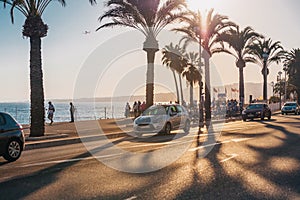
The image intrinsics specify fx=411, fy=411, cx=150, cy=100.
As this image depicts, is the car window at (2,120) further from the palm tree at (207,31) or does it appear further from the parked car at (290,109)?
the parked car at (290,109)

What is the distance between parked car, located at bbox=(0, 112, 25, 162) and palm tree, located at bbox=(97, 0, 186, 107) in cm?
1548

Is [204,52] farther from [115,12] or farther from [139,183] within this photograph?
[139,183]

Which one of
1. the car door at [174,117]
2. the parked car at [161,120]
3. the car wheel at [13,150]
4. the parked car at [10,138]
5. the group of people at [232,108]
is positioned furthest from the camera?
the group of people at [232,108]

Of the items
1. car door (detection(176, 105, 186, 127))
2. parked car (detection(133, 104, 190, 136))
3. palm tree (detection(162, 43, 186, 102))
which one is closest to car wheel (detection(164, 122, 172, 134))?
parked car (detection(133, 104, 190, 136))

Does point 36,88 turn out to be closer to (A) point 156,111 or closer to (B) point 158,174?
(A) point 156,111

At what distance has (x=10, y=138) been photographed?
1241 cm

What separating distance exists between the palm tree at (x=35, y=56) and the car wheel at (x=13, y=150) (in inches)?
286

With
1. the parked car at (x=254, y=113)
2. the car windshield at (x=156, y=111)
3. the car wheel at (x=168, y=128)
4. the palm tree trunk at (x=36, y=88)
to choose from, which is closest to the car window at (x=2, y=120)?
the palm tree trunk at (x=36, y=88)

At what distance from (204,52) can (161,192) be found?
30.1 metres

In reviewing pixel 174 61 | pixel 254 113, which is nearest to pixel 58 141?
pixel 254 113

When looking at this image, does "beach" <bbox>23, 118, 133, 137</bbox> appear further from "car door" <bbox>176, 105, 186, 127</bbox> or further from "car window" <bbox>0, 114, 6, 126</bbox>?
"car window" <bbox>0, 114, 6, 126</bbox>

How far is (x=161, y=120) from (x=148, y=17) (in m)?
8.91

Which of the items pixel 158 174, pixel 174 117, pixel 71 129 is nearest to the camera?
pixel 158 174

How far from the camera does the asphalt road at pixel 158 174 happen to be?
755 centimetres
